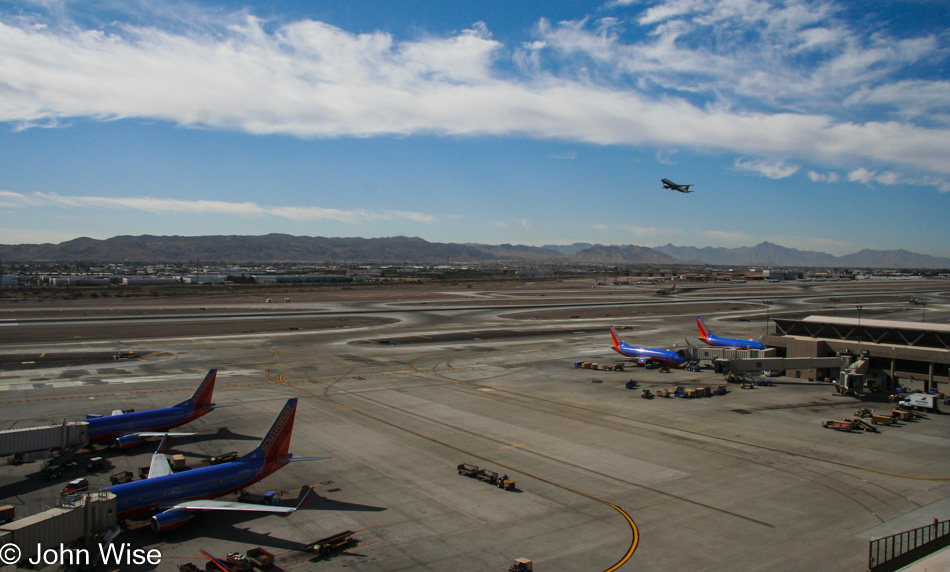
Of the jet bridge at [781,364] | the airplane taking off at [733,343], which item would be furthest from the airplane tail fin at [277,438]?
the airplane taking off at [733,343]

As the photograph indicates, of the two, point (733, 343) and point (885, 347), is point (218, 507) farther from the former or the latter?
point (733, 343)

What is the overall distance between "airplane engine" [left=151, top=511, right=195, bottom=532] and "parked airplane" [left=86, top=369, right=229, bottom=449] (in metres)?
10.6

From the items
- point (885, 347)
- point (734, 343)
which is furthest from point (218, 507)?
point (734, 343)

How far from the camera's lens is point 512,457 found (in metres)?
32.0

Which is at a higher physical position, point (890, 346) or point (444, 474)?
point (890, 346)

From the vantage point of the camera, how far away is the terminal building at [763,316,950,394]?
167ft

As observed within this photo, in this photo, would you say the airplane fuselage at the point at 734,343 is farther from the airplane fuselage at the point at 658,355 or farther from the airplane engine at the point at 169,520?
the airplane engine at the point at 169,520

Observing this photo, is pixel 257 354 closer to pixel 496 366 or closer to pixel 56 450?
pixel 496 366

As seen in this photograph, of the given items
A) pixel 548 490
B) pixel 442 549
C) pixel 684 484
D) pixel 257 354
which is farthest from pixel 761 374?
pixel 257 354

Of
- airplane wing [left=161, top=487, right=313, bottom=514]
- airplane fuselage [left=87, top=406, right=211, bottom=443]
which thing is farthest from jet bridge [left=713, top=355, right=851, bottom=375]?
airplane fuselage [left=87, top=406, right=211, bottom=443]

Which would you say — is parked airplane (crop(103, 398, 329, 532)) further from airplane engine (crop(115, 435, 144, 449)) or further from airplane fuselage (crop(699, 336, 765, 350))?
airplane fuselage (crop(699, 336, 765, 350))

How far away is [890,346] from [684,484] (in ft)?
130

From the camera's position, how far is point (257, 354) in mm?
67625

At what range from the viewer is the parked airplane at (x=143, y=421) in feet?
103
